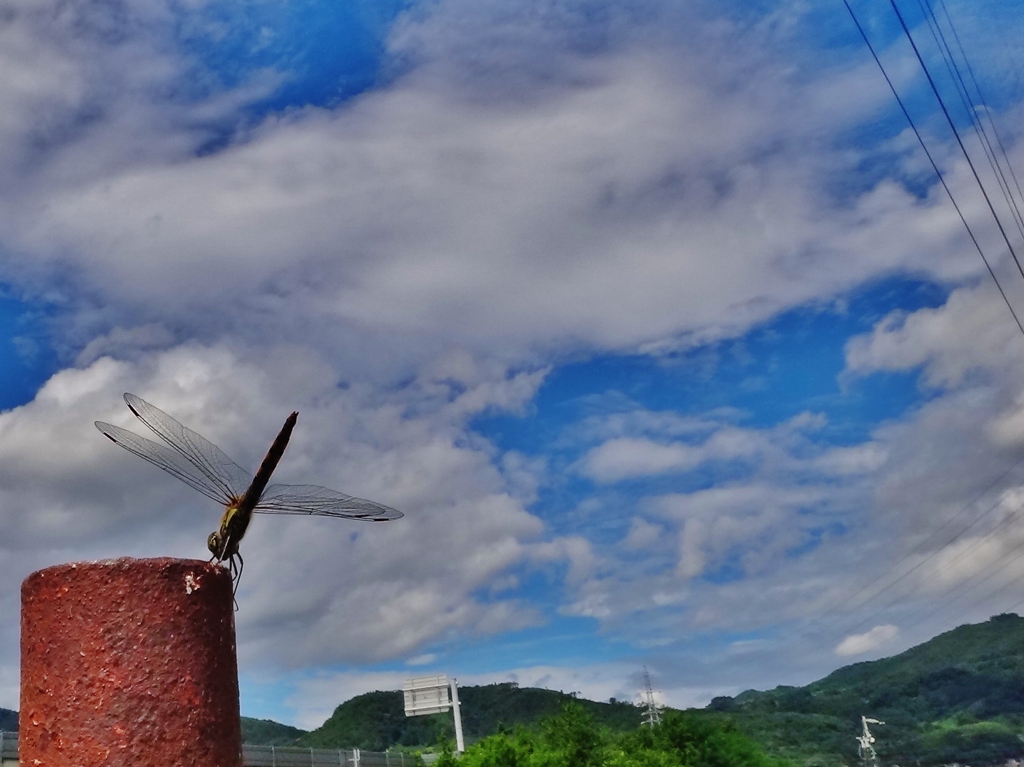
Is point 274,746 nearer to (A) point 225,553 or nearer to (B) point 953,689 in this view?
(A) point 225,553

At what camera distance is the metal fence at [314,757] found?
36.2 meters

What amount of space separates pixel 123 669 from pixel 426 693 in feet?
164

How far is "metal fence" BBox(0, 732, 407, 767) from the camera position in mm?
36156

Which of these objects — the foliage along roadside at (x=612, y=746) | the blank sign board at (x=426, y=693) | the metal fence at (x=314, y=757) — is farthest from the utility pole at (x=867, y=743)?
the metal fence at (x=314, y=757)

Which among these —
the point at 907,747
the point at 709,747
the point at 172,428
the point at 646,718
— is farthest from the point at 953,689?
the point at 172,428

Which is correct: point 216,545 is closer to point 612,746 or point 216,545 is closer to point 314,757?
point 314,757

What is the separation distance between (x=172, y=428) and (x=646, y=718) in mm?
69813

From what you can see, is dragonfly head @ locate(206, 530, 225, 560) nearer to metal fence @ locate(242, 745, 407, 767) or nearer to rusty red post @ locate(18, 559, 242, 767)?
rusty red post @ locate(18, 559, 242, 767)

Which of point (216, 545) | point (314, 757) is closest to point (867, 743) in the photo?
point (314, 757)

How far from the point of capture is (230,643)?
2.51 metres

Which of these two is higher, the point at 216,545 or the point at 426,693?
the point at 426,693

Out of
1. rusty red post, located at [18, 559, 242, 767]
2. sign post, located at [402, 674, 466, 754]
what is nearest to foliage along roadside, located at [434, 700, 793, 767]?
sign post, located at [402, 674, 466, 754]

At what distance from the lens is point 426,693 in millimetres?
50406

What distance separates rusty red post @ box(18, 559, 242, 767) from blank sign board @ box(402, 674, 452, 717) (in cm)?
4942
